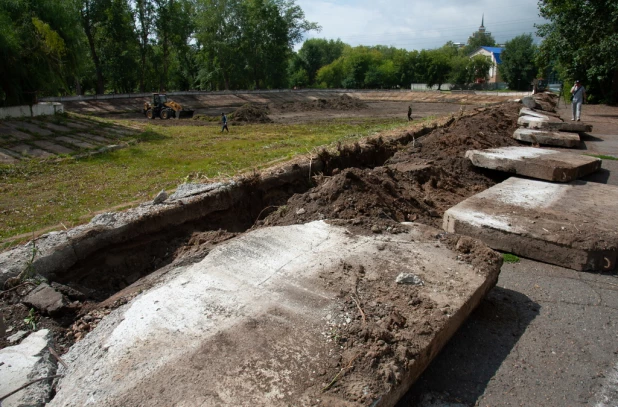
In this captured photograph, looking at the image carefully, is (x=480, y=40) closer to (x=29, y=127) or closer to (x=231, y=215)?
(x=29, y=127)

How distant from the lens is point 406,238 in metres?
4.46

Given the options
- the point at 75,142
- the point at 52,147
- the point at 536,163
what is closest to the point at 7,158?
the point at 52,147

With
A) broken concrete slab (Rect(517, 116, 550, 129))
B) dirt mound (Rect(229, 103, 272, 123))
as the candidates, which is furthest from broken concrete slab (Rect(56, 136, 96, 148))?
broken concrete slab (Rect(517, 116, 550, 129))

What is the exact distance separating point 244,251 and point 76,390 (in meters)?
1.85

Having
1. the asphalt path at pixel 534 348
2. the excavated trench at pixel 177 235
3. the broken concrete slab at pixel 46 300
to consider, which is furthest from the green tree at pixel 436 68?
the broken concrete slab at pixel 46 300

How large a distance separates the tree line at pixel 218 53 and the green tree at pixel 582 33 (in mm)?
39

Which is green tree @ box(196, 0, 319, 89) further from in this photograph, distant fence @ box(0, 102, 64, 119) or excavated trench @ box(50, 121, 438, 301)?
excavated trench @ box(50, 121, 438, 301)

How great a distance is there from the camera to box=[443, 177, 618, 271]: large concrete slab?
15.3 ft

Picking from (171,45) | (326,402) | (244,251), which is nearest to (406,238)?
(244,251)

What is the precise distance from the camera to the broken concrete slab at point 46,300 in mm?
3637

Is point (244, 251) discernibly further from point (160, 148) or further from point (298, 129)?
point (298, 129)

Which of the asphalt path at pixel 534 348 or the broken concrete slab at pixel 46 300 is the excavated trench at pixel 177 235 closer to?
the broken concrete slab at pixel 46 300

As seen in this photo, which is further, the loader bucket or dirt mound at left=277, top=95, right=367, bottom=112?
dirt mound at left=277, top=95, right=367, bottom=112

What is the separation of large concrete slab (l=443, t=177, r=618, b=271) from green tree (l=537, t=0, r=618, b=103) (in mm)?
13857
